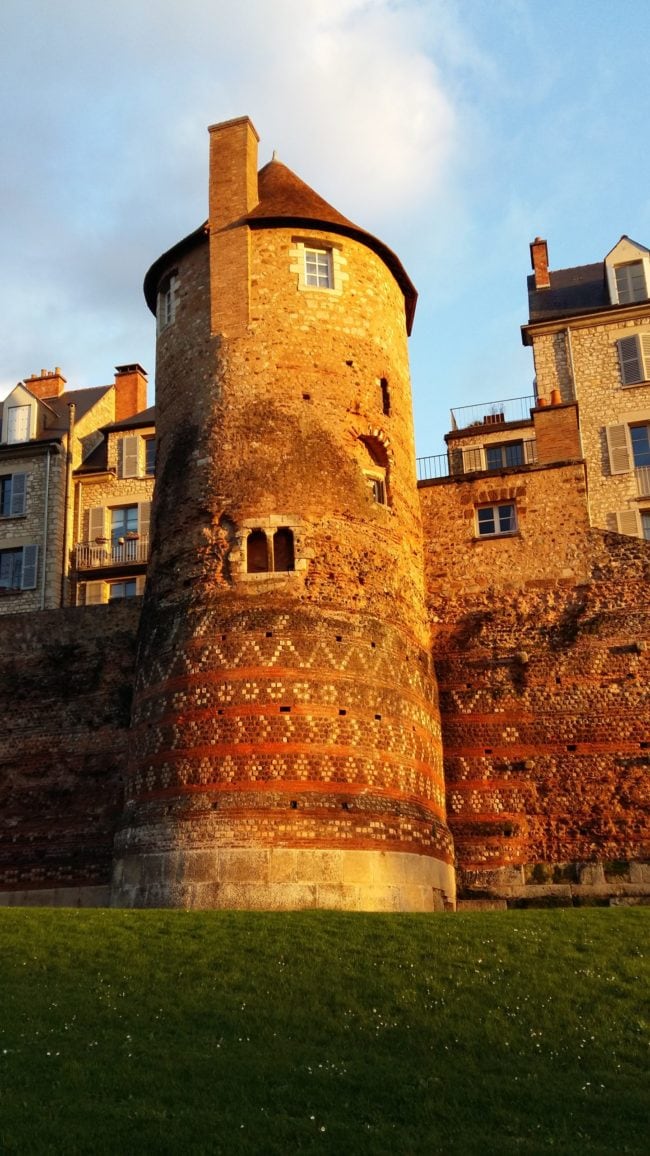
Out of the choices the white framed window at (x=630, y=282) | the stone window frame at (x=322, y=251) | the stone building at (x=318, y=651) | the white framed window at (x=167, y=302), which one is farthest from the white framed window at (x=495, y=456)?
the white framed window at (x=167, y=302)

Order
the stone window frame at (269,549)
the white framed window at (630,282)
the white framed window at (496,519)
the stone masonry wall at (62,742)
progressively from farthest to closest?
the white framed window at (630,282) < the white framed window at (496,519) < the stone masonry wall at (62,742) < the stone window frame at (269,549)

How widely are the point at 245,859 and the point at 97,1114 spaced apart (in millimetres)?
9214

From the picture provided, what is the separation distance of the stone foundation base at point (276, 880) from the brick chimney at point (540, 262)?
2417 centimetres

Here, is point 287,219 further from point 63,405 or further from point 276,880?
point 63,405

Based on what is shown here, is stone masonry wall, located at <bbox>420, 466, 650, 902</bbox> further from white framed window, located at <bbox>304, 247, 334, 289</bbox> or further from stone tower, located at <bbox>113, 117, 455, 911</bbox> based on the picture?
white framed window, located at <bbox>304, 247, 334, 289</bbox>

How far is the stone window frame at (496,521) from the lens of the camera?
25000 mm

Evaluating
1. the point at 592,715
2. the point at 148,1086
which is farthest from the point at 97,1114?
the point at 592,715

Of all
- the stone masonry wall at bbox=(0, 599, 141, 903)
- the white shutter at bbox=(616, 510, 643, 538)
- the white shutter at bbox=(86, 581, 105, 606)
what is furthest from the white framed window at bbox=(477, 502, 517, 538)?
the white shutter at bbox=(86, 581, 105, 606)

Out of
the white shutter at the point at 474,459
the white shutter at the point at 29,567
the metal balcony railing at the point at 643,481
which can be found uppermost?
the white shutter at the point at 474,459

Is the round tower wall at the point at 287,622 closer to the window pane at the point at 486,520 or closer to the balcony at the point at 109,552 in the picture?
the window pane at the point at 486,520

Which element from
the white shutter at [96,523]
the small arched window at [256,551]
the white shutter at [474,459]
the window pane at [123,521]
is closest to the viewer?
the small arched window at [256,551]

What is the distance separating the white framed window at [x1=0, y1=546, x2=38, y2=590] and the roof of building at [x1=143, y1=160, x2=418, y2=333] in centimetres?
1295

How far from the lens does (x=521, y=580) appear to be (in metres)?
24.5

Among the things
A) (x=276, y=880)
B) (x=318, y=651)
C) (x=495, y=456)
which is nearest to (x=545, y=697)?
Answer: (x=318, y=651)
